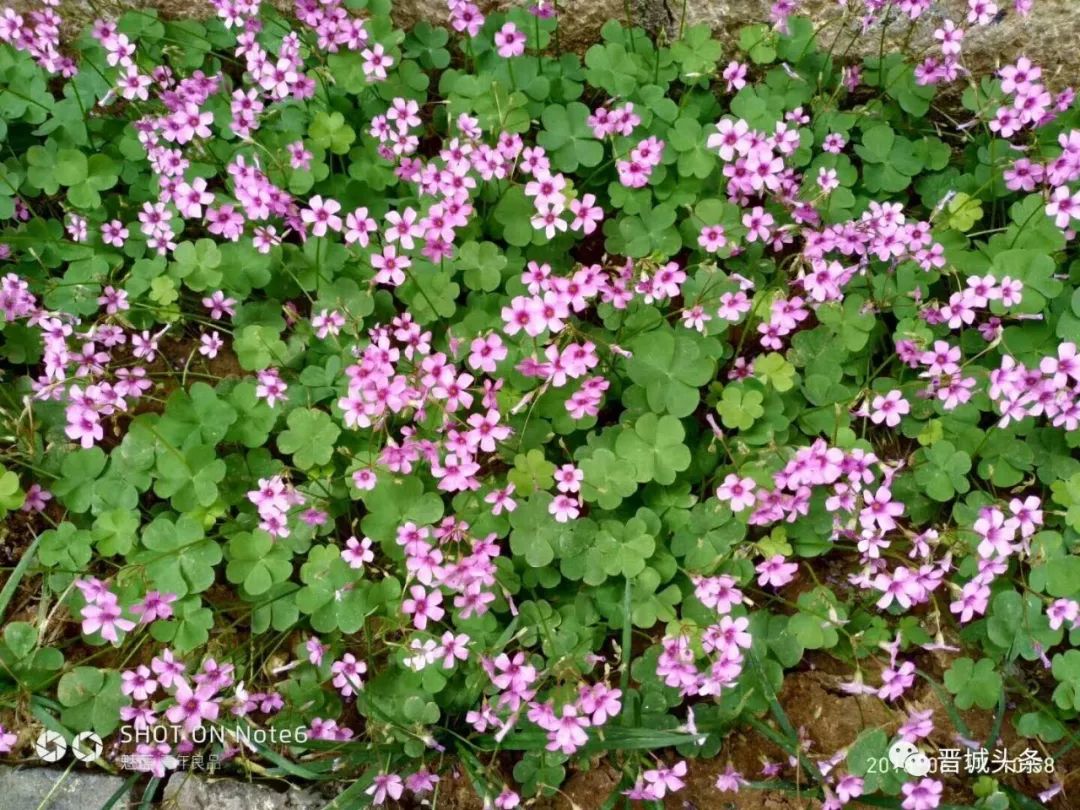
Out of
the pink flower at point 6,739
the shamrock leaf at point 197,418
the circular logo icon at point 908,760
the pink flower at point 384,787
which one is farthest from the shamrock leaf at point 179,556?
the circular logo icon at point 908,760

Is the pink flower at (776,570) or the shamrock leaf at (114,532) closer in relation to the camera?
the pink flower at (776,570)

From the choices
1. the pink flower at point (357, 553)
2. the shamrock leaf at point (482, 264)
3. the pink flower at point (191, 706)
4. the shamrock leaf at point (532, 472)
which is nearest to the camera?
the pink flower at point (191, 706)

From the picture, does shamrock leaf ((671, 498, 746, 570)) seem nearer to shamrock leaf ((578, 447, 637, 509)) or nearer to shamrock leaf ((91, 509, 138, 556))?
shamrock leaf ((578, 447, 637, 509))

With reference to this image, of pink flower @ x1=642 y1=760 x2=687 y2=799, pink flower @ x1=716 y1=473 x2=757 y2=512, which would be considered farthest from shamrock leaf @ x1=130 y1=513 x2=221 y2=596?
pink flower @ x1=716 y1=473 x2=757 y2=512

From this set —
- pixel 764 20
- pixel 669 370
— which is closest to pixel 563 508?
pixel 669 370

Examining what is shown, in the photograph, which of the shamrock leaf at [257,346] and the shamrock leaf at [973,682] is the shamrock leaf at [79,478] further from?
the shamrock leaf at [973,682]
